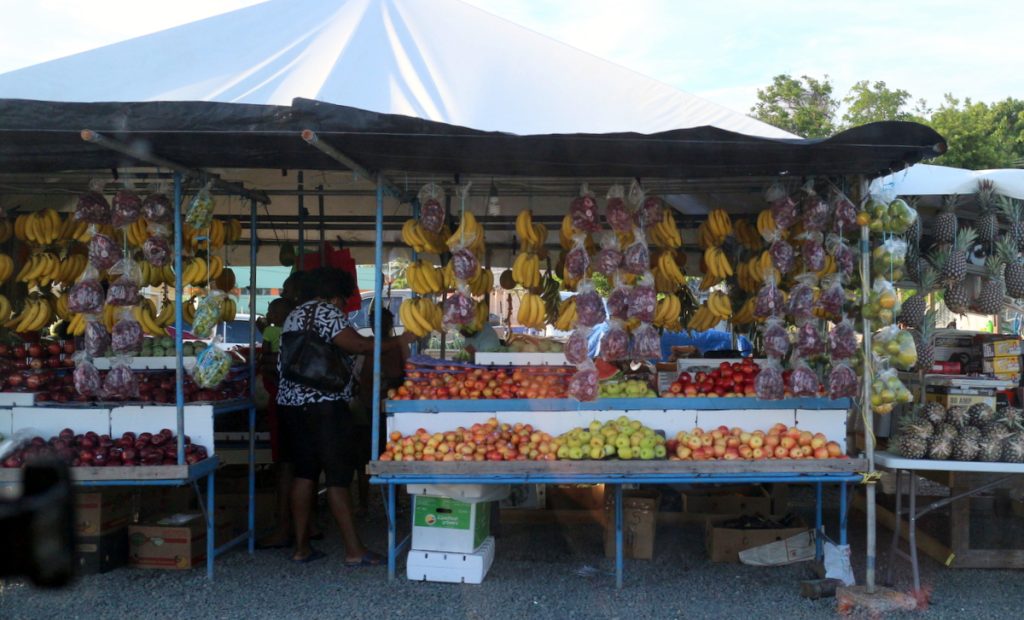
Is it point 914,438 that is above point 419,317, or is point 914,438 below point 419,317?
below

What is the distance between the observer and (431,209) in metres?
5.82

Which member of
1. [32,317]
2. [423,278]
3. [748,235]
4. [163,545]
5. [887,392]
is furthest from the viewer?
[748,235]

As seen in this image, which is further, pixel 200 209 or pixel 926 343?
pixel 926 343

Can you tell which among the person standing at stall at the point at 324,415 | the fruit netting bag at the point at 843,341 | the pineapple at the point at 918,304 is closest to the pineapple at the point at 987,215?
the pineapple at the point at 918,304

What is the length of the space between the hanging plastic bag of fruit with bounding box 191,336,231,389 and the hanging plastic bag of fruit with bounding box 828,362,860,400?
156 inches

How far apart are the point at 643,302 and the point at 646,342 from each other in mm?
278

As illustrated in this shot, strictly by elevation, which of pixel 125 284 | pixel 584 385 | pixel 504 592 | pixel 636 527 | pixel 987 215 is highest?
pixel 987 215

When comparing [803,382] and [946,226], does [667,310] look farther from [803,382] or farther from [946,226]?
[946,226]

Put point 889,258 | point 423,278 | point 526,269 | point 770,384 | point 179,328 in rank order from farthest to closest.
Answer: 1. point 526,269
2. point 423,278
3. point 770,384
4. point 179,328
5. point 889,258

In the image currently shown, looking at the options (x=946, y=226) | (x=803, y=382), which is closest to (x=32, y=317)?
(x=803, y=382)

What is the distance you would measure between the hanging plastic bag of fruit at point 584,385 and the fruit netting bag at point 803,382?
1.29 meters

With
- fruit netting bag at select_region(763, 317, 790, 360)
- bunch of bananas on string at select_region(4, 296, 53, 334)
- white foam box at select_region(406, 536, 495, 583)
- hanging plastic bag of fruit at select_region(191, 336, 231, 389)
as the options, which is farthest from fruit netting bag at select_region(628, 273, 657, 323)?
bunch of bananas on string at select_region(4, 296, 53, 334)

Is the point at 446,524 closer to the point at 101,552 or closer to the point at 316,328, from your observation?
the point at 316,328

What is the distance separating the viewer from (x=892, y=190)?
539 centimetres
